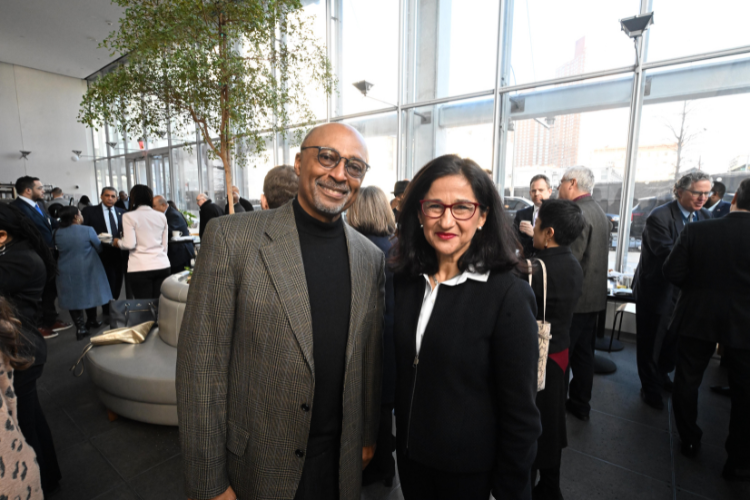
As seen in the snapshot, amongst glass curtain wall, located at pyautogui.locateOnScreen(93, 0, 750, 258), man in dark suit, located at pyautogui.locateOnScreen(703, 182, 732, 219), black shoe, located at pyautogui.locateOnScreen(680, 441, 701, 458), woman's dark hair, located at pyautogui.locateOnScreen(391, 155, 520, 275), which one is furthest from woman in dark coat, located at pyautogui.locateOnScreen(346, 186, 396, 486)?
man in dark suit, located at pyautogui.locateOnScreen(703, 182, 732, 219)

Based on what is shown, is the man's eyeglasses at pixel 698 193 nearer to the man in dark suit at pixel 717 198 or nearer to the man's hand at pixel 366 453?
the man in dark suit at pixel 717 198

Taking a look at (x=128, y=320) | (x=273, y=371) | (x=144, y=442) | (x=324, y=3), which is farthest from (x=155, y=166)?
(x=273, y=371)

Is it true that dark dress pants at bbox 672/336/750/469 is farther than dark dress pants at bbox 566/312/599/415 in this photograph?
No

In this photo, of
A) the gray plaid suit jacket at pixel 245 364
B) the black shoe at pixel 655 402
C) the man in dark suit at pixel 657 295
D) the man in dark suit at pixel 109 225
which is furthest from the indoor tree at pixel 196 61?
the black shoe at pixel 655 402

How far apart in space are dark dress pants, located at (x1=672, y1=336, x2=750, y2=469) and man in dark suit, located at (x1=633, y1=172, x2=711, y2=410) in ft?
2.25

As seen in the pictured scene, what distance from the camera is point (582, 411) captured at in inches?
103

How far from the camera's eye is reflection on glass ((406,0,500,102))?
17.9ft

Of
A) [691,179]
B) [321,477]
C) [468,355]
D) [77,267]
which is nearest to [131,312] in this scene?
[77,267]

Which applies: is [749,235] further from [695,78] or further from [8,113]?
[8,113]

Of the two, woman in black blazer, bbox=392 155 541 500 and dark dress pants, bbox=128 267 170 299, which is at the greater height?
woman in black blazer, bbox=392 155 541 500

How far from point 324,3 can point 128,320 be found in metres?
7.37

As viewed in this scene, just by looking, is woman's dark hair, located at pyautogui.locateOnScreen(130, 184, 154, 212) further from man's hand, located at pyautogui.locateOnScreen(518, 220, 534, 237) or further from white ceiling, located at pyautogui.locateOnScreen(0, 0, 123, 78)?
white ceiling, located at pyautogui.locateOnScreen(0, 0, 123, 78)

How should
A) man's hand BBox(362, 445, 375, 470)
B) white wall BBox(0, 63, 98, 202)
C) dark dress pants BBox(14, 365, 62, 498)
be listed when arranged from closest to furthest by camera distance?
man's hand BBox(362, 445, 375, 470), dark dress pants BBox(14, 365, 62, 498), white wall BBox(0, 63, 98, 202)

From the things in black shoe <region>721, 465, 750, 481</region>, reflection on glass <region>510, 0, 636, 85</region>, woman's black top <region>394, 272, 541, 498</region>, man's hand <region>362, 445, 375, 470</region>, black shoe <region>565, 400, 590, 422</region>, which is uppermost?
reflection on glass <region>510, 0, 636, 85</region>
